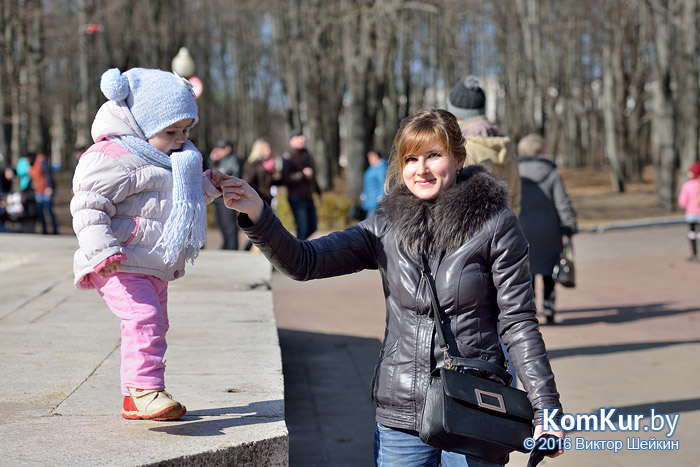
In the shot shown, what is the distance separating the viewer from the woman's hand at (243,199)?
3.08m

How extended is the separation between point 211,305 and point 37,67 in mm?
22588

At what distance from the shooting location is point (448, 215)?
9.89ft

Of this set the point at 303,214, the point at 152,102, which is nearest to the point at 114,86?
the point at 152,102

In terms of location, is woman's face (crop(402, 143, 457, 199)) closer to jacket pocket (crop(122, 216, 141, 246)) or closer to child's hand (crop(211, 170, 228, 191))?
child's hand (crop(211, 170, 228, 191))

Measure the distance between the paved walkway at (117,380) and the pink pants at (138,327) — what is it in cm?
23

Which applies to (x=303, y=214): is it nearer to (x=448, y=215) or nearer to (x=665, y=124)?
(x=448, y=215)

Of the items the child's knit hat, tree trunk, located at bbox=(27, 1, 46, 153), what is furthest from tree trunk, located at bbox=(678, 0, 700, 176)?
the child's knit hat

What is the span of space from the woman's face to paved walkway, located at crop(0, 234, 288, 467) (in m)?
1.28

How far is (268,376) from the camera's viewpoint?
4.86m

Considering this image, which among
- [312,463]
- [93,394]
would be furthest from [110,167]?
[312,463]

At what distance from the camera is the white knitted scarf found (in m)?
3.68

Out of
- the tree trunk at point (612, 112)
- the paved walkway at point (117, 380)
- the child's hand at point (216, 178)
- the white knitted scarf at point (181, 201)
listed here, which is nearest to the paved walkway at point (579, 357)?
the paved walkway at point (117, 380)

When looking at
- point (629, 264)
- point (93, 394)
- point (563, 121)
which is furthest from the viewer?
point (563, 121)

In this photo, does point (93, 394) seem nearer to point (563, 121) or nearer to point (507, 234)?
point (507, 234)
